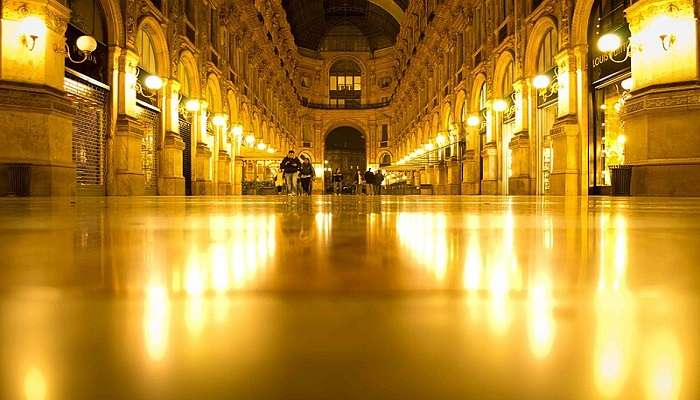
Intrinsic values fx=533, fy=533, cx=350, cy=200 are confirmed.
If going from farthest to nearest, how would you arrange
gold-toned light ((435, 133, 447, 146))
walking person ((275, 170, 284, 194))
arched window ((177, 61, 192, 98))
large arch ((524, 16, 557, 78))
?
gold-toned light ((435, 133, 447, 146))
walking person ((275, 170, 284, 194))
arched window ((177, 61, 192, 98))
large arch ((524, 16, 557, 78))

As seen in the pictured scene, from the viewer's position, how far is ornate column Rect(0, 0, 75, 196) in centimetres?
910

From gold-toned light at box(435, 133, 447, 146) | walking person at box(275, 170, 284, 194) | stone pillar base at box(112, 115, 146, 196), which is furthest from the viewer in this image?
gold-toned light at box(435, 133, 447, 146)

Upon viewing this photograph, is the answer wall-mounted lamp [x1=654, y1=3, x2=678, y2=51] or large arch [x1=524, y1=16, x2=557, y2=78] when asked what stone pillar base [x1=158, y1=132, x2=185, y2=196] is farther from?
wall-mounted lamp [x1=654, y1=3, x2=678, y2=51]

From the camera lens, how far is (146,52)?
53.9ft

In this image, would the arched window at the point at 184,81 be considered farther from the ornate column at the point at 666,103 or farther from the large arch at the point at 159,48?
the ornate column at the point at 666,103

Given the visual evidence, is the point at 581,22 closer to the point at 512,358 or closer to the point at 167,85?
the point at 167,85

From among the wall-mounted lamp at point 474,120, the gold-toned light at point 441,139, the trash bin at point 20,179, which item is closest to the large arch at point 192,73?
the wall-mounted lamp at point 474,120

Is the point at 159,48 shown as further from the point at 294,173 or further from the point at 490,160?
the point at 490,160

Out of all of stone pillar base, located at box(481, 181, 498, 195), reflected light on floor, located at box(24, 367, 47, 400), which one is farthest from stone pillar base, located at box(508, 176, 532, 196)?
reflected light on floor, located at box(24, 367, 47, 400)

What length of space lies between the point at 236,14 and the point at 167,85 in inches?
422

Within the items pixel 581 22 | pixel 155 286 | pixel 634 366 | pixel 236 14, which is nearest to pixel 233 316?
pixel 155 286

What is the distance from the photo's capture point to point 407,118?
44.2 meters

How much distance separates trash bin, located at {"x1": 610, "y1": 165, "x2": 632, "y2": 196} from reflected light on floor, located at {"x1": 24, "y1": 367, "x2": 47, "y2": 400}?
1149 cm

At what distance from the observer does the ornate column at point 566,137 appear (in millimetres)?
13594
